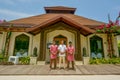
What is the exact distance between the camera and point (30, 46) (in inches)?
499

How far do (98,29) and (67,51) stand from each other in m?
5.50

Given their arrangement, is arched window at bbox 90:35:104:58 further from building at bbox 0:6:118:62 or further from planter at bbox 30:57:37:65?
planter at bbox 30:57:37:65

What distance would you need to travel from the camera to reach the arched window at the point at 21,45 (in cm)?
1276

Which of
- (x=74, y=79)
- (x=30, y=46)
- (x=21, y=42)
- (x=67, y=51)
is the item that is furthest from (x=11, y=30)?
(x=74, y=79)

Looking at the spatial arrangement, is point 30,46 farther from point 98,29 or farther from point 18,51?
point 98,29

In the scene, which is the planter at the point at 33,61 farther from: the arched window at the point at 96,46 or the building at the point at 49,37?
the arched window at the point at 96,46

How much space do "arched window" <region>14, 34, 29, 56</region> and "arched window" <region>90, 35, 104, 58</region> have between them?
253 inches

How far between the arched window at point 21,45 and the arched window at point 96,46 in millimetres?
6416

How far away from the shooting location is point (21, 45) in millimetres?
12984

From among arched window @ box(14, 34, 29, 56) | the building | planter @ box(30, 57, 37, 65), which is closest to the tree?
the building

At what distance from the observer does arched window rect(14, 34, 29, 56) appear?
1276 centimetres

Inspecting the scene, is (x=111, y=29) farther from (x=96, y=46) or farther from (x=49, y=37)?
(x=49, y=37)

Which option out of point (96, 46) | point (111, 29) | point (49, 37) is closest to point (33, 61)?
point (49, 37)

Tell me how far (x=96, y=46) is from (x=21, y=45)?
24.5 feet
